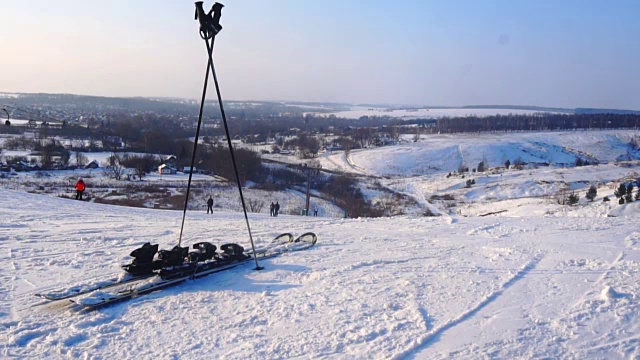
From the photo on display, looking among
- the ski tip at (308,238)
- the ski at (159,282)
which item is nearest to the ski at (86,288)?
the ski at (159,282)

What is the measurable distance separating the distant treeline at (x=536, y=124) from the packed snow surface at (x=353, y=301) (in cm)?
12506

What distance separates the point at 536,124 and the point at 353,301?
14379cm

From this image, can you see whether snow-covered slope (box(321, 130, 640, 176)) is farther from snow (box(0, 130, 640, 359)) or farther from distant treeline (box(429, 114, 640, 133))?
snow (box(0, 130, 640, 359))

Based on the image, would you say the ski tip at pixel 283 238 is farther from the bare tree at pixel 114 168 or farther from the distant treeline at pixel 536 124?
the distant treeline at pixel 536 124

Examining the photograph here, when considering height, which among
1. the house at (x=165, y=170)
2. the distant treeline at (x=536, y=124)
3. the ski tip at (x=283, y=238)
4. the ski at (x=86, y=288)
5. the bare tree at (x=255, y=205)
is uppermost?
the distant treeline at (x=536, y=124)

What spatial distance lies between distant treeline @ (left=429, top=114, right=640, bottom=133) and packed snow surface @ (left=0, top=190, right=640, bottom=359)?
410 ft

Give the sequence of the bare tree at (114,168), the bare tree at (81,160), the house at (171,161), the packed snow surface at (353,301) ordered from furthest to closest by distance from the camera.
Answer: the house at (171,161) → the bare tree at (81,160) → the bare tree at (114,168) → the packed snow surface at (353,301)

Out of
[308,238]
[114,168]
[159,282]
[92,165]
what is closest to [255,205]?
[114,168]

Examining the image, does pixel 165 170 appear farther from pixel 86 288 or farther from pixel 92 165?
pixel 86 288

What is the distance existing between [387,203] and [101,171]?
29.8 meters

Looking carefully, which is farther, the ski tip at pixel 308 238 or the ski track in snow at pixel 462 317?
the ski tip at pixel 308 238

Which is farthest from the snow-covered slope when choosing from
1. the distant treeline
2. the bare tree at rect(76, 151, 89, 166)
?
the bare tree at rect(76, 151, 89, 166)

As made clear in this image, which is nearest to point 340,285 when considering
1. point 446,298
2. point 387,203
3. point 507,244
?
point 446,298

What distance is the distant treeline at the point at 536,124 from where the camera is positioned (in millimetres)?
132250
